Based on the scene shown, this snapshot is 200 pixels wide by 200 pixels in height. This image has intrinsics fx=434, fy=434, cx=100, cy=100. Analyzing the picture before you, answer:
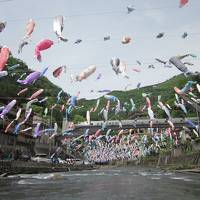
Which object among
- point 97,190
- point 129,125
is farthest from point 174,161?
point 97,190

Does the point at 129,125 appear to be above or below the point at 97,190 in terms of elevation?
above

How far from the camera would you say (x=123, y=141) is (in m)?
123

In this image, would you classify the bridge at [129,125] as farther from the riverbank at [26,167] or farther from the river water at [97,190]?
the river water at [97,190]

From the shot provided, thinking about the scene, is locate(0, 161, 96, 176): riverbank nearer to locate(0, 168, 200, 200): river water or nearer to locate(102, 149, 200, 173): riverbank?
locate(0, 168, 200, 200): river water

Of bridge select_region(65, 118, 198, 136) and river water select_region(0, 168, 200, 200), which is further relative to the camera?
bridge select_region(65, 118, 198, 136)

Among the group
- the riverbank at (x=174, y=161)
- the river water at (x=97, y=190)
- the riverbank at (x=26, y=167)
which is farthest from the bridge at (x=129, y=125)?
the river water at (x=97, y=190)

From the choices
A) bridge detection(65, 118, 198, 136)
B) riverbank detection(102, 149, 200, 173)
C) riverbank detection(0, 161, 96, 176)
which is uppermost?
bridge detection(65, 118, 198, 136)

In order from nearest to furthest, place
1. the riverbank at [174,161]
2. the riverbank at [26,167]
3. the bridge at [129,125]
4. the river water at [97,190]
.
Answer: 1. the river water at [97,190]
2. the riverbank at [26,167]
3. the riverbank at [174,161]
4. the bridge at [129,125]

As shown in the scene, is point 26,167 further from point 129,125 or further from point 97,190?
point 129,125

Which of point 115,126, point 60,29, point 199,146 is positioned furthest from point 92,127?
point 60,29

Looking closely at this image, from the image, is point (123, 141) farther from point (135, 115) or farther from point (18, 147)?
point (18, 147)

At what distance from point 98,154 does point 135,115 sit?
1631cm

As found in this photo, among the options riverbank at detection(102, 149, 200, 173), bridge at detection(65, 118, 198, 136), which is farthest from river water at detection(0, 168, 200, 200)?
bridge at detection(65, 118, 198, 136)

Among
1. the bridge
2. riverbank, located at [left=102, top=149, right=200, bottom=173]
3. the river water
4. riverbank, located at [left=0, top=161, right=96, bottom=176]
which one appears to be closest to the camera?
the river water
